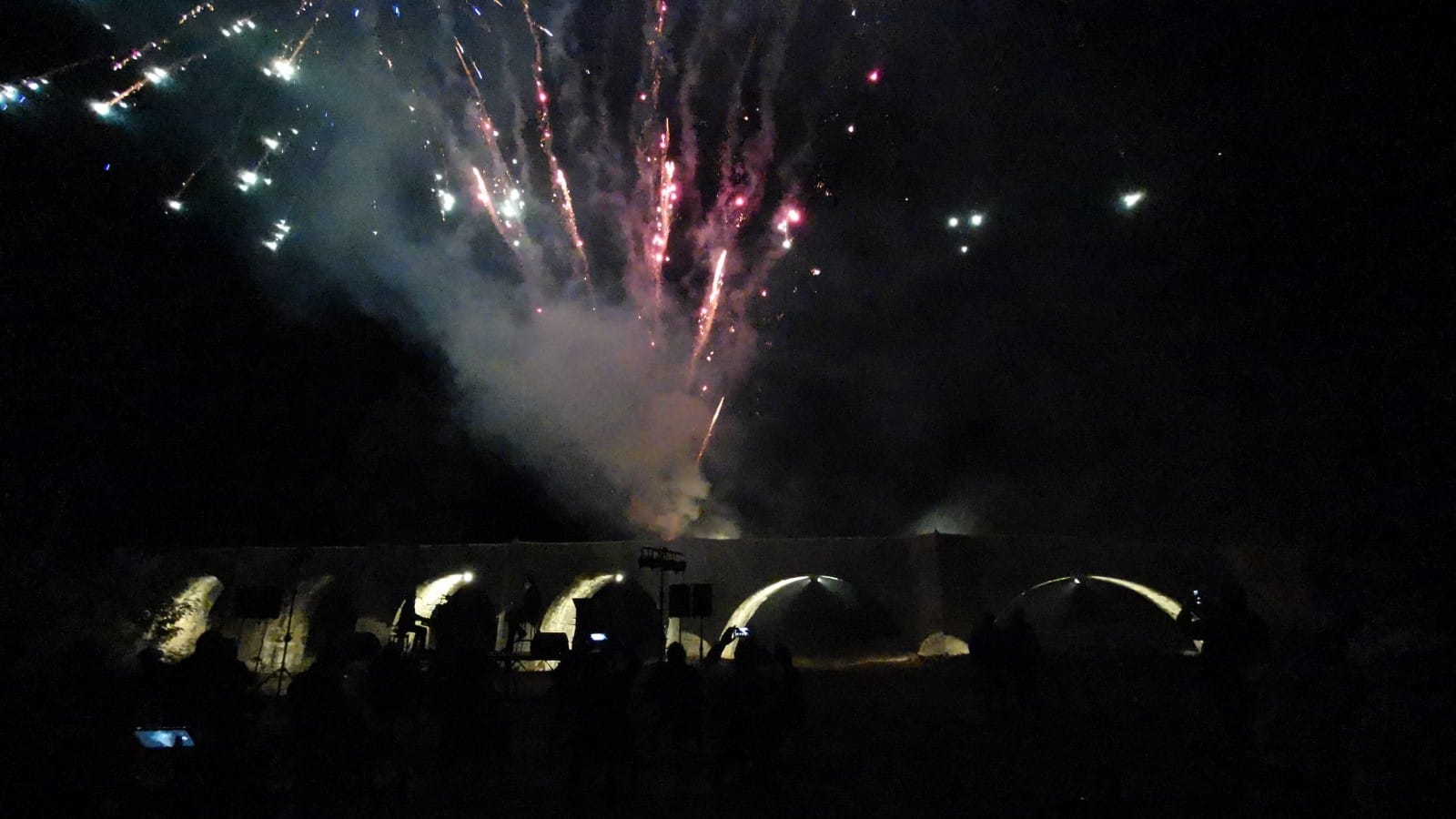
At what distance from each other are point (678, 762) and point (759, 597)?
34.6ft

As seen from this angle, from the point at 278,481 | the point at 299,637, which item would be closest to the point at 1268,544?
the point at 299,637

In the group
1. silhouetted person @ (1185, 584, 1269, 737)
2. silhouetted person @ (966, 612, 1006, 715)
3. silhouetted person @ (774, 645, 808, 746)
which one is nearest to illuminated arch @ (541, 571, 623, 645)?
silhouetted person @ (966, 612, 1006, 715)

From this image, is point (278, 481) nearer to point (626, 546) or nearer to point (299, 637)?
point (299, 637)

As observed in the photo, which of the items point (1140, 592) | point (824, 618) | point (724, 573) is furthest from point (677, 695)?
point (1140, 592)

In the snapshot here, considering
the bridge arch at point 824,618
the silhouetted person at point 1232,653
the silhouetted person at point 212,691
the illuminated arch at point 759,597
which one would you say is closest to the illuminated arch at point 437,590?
the illuminated arch at point 759,597

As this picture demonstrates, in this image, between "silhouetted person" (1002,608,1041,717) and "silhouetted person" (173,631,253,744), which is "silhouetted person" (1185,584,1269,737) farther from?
"silhouetted person" (173,631,253,744)

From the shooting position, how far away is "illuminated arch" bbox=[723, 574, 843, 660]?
1686 centimetres

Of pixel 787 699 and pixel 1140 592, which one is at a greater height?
pixel 1140 592

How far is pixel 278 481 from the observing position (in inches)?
1016

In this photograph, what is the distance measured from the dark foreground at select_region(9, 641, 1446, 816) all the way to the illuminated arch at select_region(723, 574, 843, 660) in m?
8.89

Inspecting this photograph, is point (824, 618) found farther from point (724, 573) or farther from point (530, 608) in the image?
point (530, 608)

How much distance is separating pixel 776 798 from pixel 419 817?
2.80 m

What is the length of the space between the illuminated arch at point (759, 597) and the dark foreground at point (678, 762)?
8.89 metres

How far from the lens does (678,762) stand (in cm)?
671
